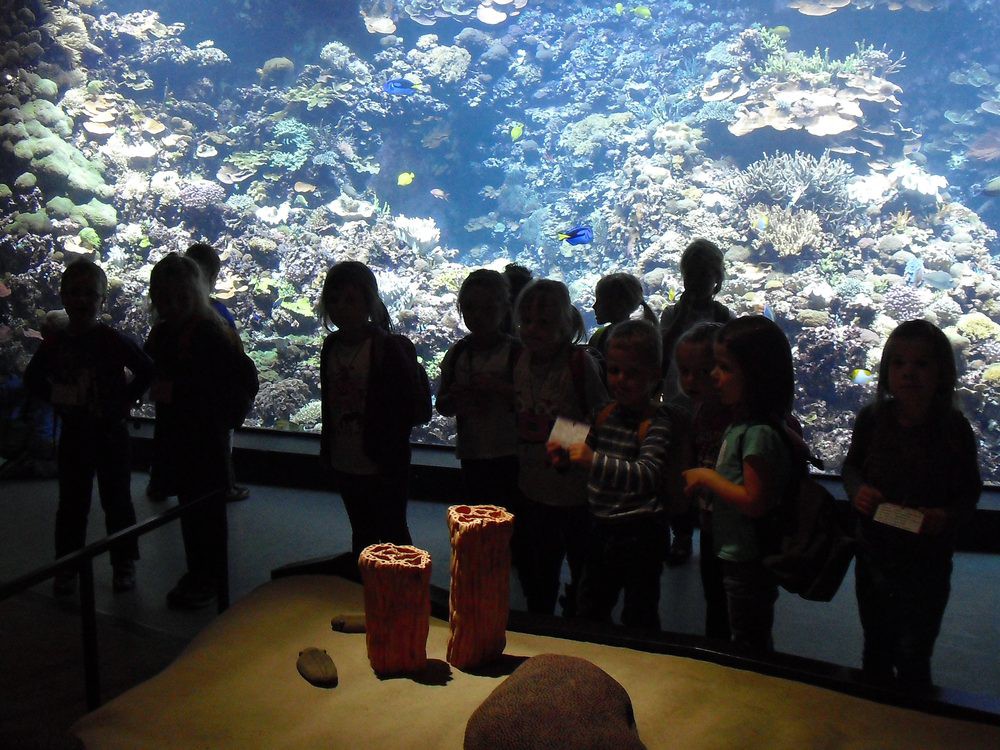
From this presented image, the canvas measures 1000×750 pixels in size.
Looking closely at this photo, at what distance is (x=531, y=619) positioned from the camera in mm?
1800

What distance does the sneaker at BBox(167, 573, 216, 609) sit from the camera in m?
2.86

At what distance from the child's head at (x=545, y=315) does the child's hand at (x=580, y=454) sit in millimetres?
711

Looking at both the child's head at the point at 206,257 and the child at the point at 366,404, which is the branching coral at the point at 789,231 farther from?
the child at the point at 366,404

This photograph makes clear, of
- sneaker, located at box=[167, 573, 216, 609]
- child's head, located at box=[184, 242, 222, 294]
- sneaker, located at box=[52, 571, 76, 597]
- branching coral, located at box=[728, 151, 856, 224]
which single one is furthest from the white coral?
sneaker, located at box=[167, 573, 216, 609]

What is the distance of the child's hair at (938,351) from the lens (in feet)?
5.79

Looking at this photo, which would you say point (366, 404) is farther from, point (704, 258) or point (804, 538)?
point (704, 258)

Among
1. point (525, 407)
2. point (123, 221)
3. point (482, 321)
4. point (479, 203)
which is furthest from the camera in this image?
point (479, 203)

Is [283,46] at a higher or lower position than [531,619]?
higher

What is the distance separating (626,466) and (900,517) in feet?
2.37

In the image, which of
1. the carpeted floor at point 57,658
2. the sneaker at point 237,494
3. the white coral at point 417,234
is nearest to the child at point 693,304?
the carpeted floor at point 57,658

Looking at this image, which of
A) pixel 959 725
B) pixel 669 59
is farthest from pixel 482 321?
pixel 669 59

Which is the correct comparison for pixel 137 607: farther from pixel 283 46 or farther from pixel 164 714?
pixel 283 46

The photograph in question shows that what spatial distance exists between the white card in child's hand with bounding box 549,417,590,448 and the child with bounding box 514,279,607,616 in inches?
20.4

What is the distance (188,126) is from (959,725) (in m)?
19.5
